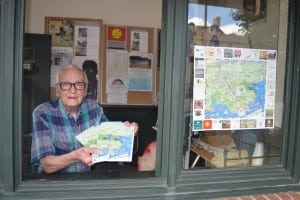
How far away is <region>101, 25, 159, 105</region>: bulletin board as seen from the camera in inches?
150

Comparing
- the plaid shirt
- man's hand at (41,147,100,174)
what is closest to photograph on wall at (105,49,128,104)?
the plaid shirt

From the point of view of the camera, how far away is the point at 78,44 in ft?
12.2

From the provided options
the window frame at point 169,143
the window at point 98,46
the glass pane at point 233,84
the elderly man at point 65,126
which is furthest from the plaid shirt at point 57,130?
the window at point 98,46

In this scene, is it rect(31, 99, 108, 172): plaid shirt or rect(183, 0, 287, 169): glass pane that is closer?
rect(183, 0, 287, 169): glass pane

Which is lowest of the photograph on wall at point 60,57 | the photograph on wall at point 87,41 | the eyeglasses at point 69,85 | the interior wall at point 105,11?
the eyeglasses at point 69,85

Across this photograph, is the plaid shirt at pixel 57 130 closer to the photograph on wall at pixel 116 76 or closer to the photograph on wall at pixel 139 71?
the photograph on wall at pixel 116 76

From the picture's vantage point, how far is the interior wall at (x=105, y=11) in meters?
3.59

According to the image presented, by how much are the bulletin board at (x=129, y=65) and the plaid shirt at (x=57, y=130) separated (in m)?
1.65

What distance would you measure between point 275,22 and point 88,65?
2305mm

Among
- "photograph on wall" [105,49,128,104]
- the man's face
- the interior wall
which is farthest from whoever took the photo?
"photograph on wall" [105,49,128,104]

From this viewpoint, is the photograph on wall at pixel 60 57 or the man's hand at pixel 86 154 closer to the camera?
the man's hand at pixel 86 154

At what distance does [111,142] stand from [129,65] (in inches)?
83.4

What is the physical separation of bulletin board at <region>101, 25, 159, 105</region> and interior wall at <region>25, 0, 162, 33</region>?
0.31 ft

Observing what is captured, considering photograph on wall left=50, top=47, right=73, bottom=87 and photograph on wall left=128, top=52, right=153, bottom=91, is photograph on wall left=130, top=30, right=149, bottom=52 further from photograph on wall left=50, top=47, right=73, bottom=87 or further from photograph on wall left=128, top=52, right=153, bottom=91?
photograph on wall left=50, top=47, right=73, bottom=87
